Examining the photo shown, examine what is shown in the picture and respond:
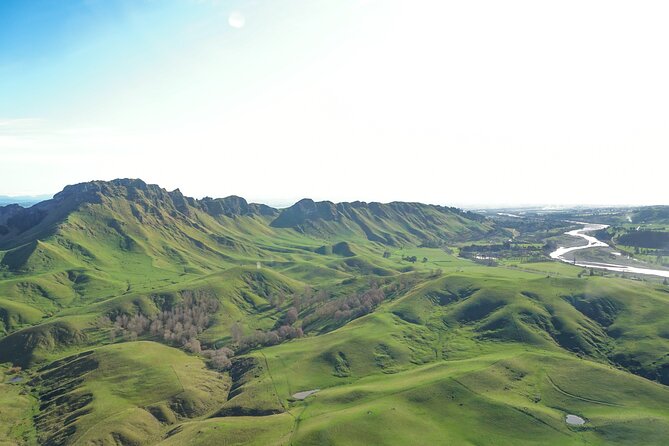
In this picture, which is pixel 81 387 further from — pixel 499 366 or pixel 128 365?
pixel 499 366

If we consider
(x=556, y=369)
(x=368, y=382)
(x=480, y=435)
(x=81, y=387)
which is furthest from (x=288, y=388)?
(x=556, y=369)

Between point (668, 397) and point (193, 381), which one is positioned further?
point (193, 381)

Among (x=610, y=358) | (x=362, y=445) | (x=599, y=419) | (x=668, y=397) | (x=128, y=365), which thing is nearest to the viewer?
(x=362, y=445)

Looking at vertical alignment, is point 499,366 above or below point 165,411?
above

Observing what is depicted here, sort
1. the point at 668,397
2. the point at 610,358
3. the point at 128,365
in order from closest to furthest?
1. the point at 668,397
2. the point at 610,358
3. the point at 128,365

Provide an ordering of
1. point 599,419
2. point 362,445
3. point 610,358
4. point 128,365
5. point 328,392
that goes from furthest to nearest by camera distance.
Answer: point 128,365
point 610,358
point 328,392
point 599,419
point 362,445

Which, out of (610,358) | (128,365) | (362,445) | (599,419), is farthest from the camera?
(128,365)

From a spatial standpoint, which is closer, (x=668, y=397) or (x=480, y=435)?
(x=480, y=435)

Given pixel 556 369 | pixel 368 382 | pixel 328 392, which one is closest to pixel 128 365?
pixel 328 392

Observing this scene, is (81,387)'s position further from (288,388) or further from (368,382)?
(368,382)
